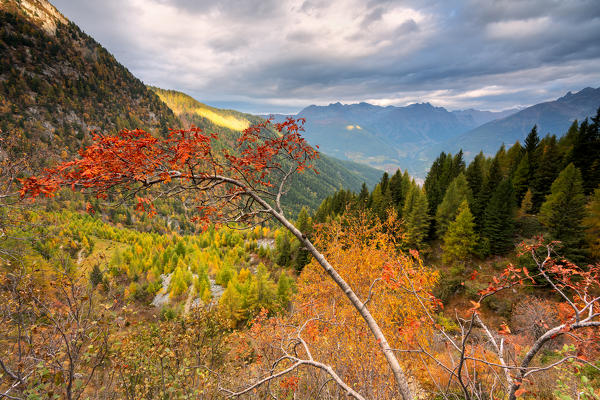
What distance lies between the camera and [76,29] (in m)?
165

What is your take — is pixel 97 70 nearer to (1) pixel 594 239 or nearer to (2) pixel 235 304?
(2) pixel 235 304

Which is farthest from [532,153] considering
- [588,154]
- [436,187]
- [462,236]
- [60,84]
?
[60,84]

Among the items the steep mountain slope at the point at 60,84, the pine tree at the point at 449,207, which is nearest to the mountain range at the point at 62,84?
the steep mountain slope at the point at 60,84

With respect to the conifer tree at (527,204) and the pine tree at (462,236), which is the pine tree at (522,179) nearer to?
the conifer tree at (527,204)

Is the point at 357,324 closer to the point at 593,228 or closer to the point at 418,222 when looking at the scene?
the point at 418,222

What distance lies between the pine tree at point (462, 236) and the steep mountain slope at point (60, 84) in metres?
149

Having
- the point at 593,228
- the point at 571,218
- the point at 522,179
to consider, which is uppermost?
the point at 522,179

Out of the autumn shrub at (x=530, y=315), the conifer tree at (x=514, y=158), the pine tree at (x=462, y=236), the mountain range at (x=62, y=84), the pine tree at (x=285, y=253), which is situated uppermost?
the mountain range at (x=62, y=84)

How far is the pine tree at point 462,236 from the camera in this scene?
94.1ft

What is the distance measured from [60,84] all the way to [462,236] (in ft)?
728

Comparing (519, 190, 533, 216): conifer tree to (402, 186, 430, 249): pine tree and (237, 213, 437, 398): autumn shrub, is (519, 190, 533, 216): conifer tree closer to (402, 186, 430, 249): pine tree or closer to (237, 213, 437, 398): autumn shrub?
(402, 186, 430, 249): pine tree

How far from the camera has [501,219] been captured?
28.6m

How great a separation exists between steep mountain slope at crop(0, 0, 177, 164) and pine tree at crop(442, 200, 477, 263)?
490 feet

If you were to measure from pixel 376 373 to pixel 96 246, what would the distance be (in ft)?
229
